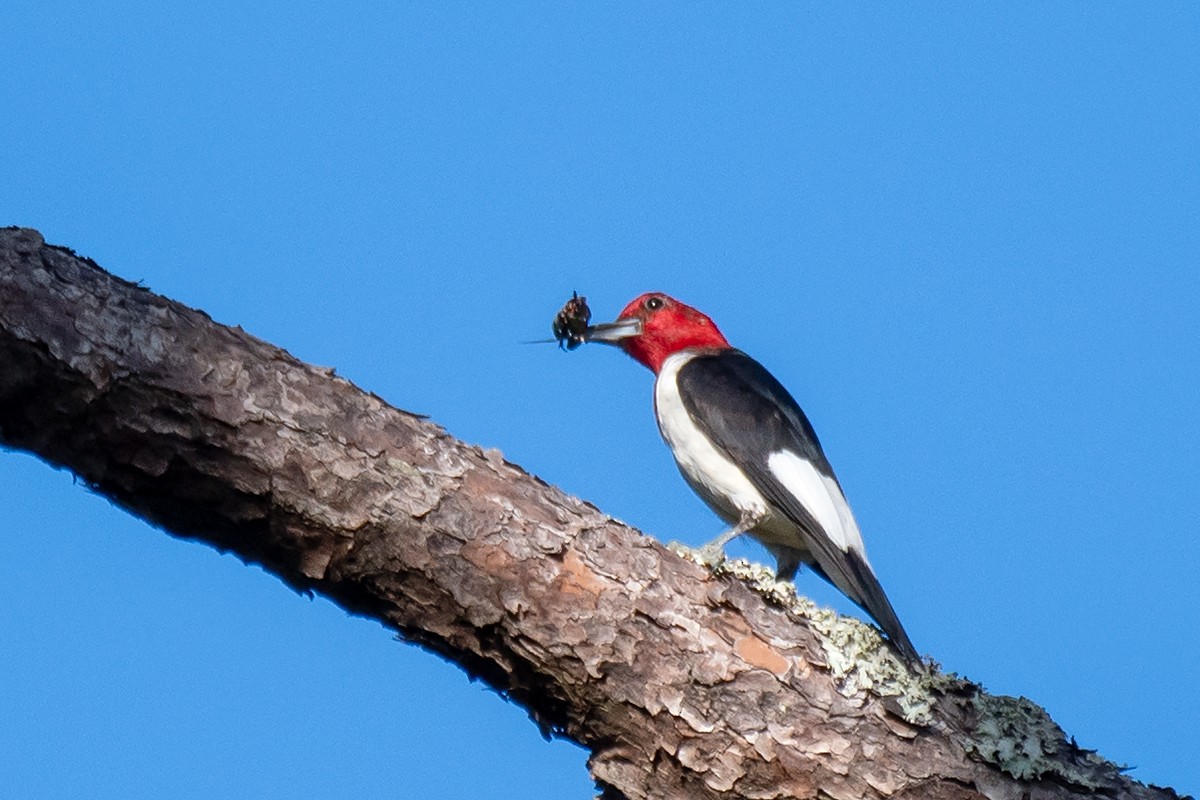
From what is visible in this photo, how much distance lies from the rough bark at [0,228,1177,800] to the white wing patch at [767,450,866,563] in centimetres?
144

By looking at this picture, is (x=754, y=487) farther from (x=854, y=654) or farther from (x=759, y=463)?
(x=854, y=654)

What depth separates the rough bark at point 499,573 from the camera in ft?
9.20

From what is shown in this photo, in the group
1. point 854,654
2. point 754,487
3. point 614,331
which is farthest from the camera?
point 614,331

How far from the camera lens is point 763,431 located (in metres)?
4.93

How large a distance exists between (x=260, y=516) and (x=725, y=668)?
3.77ft

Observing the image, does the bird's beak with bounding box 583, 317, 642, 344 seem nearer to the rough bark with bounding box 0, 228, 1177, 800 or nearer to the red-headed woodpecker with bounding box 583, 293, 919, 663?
the red-headed woodpecker with bounding box 583, 293, 919, 663

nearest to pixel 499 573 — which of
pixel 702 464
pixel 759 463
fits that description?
pixel 759 463

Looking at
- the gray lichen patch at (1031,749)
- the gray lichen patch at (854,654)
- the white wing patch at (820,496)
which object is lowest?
the gray lichen patch at (1031,749)

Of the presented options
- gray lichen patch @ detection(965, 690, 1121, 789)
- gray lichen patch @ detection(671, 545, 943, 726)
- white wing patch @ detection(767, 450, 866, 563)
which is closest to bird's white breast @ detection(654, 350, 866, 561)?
white wing patch @ detection(767, 450, 866, 563)

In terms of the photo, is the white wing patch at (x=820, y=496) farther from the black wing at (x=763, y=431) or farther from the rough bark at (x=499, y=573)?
the rough bark at (x=499, y=573)

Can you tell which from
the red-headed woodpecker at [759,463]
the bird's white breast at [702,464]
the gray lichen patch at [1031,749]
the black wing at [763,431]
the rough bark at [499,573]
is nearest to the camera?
the rough bark at [499,573]

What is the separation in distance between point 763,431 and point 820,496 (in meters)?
0.36

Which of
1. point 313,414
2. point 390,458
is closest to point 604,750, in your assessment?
point 390,458

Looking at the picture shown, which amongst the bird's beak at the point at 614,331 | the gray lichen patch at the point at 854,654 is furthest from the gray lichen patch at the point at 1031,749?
the bird's beak at the point at 614,331
